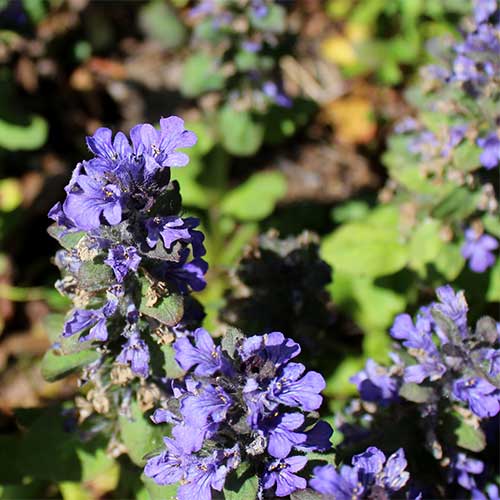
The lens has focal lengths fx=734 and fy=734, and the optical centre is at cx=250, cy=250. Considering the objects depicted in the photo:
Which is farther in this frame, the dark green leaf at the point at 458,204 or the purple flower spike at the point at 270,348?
the dark green leaf at the point at 458,204

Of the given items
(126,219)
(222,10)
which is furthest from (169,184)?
(222,10)

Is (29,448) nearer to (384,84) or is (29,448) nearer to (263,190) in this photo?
(263,190)

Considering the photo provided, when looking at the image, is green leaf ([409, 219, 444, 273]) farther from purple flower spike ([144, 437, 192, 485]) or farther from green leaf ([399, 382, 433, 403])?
purple flower spike ([144, 437, 192, 485])

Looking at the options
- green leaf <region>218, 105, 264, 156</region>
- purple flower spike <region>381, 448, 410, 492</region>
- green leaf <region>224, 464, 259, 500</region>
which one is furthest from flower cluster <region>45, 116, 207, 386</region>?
green leaf <region>218, 105, 264, 156</region>

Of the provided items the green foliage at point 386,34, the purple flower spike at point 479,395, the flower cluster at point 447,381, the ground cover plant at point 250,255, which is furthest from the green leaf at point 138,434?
the green foliage at point 386,34

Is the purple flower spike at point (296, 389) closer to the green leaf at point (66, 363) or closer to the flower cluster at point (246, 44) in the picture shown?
the green leaf at point (66, 363)

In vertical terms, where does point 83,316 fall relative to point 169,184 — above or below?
below
